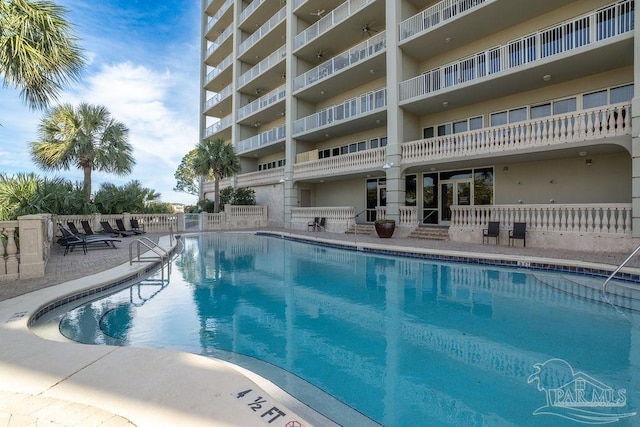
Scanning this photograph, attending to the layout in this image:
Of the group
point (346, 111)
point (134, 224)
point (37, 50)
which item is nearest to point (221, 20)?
point (346, 111)

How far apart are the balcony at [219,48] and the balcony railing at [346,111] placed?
14981 mm

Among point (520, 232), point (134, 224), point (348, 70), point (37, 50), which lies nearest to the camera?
point (37, 50)

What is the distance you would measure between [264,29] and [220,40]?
28.6 feet

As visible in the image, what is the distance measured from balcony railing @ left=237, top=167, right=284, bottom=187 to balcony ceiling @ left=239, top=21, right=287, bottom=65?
33.2ft

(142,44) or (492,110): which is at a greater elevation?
(142,44)

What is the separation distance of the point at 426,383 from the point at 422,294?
12.0ft

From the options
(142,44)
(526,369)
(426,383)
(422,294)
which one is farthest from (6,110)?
(142,44)

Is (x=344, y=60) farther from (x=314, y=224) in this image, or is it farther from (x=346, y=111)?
(x=314, y=224)

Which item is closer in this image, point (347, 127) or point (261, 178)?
point (347, 127)

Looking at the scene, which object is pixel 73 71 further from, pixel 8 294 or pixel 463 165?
pixel 463 165

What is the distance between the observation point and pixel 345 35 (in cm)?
1919

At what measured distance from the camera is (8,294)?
18.6 ft

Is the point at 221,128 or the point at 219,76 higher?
the point at 219,76

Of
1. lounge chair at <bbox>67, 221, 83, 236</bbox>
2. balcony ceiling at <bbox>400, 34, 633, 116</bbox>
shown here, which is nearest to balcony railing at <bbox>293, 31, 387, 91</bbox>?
balcony ceiling at <bbox>400, 34, 633, 116</bbox>
